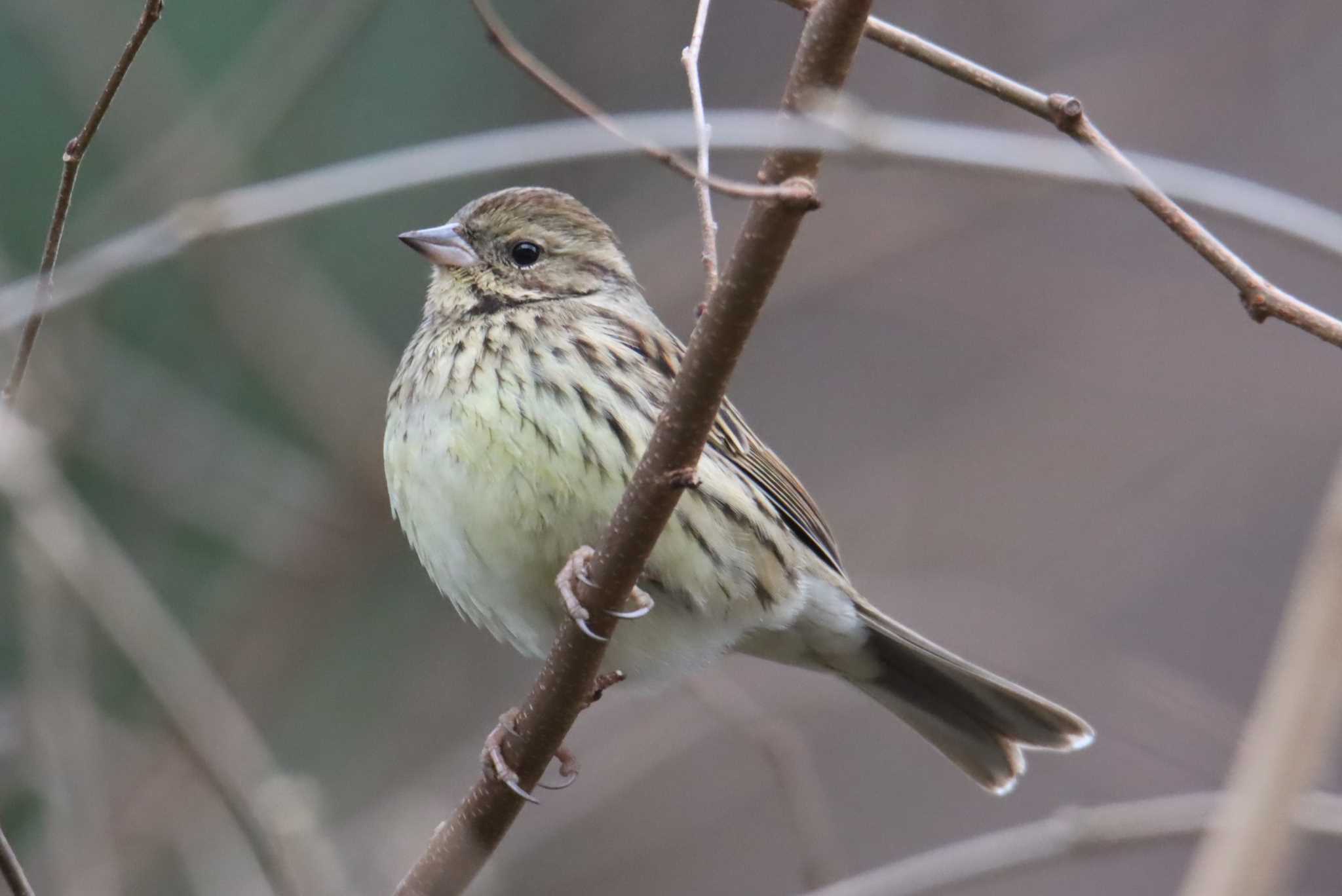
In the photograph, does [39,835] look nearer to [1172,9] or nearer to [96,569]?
[96,569]

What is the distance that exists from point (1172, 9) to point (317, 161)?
3.56m

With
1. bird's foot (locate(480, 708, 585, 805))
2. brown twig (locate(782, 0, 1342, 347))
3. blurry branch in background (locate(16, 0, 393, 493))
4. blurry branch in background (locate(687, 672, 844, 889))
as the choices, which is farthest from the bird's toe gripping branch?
blurry branch in background (locate(16, 0, 393, 493))

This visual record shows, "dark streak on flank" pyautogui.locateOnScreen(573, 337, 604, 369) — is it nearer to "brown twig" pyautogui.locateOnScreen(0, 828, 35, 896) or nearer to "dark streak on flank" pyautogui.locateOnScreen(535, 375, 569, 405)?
"dark streak on flank" pyautogui.locateOnScreen(535, 375, 569, 405)

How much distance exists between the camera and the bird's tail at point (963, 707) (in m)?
4.05

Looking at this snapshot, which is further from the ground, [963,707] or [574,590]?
[963,707]

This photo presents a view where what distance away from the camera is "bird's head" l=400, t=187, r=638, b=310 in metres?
3.95

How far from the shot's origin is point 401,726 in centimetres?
629

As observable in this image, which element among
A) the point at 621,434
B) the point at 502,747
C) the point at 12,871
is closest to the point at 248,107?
the point at 621,434

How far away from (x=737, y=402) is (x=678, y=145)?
5344 mm

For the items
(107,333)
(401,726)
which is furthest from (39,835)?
(107,333)

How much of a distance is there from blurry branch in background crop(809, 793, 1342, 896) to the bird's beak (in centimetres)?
180

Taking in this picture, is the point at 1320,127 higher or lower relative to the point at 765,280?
higher

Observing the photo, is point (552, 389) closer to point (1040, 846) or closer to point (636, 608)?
point (636, 608)

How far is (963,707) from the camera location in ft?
13.6
